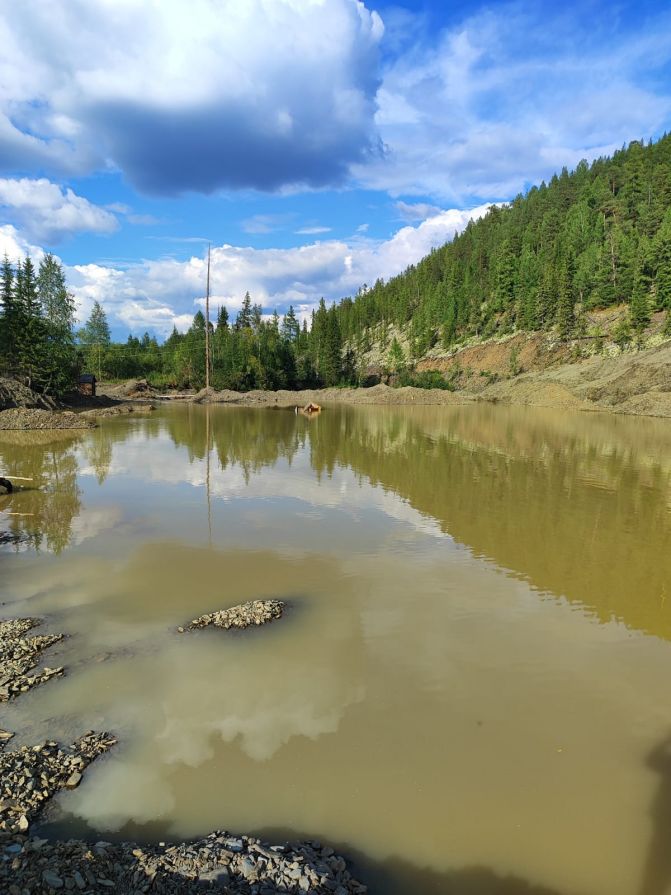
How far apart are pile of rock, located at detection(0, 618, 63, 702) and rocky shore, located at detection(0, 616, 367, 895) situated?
64.1 inches

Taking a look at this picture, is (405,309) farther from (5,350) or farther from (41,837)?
(41,837)

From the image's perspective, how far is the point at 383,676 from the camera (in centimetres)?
781

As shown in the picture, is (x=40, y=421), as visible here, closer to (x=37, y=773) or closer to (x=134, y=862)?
(x=37, y=773)

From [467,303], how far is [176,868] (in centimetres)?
12058

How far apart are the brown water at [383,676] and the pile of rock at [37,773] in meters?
0.25

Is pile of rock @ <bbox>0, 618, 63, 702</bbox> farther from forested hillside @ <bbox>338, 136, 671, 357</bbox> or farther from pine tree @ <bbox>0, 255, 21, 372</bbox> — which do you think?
forested hillside @ <bbox>338, 136, 671, 357</bbox>

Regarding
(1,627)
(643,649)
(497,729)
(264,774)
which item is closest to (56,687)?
(1,627)

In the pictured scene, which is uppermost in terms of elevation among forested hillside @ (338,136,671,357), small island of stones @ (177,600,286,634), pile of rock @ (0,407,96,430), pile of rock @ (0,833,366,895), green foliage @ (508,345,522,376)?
forested hillside @ (338,136,671,357)

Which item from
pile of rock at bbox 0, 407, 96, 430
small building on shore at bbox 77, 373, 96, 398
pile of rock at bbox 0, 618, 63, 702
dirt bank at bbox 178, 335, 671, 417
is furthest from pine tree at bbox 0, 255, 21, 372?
pile of rock at bbox 0, 618, 63, 702

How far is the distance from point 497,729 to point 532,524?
32.6 feet

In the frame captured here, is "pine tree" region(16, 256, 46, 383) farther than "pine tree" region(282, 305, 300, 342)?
No

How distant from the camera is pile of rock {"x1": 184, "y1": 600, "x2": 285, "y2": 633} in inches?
361

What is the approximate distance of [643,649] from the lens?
8742mm

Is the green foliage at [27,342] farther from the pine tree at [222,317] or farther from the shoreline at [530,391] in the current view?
the pine tree at [222,317]
